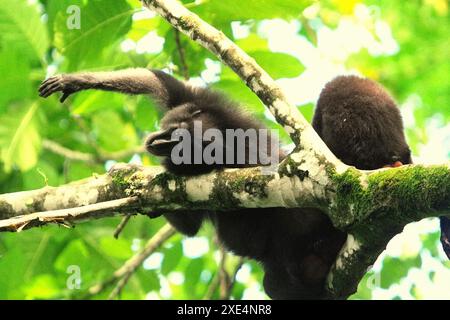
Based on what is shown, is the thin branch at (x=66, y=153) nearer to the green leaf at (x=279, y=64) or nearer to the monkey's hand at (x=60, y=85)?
the green leaf at (x=279, y=64)

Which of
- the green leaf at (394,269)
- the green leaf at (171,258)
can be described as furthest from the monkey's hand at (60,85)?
the green leaf at (394,269)

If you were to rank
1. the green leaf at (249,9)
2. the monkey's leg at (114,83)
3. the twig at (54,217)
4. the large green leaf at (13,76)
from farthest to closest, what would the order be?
the large green leaf at (13,76) → the green leaf at (249,9) → the monkey's leg at (114,83) → the twig at (54,217)

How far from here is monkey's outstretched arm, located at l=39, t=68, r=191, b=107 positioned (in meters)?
4.88

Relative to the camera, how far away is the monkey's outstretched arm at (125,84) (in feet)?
16.0

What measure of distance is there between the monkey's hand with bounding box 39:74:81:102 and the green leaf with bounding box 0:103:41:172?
212 centimetres

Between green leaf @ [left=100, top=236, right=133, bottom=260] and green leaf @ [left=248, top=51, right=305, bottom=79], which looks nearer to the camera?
green leaf @ [left=248, top=51, right=305, bottom=79]

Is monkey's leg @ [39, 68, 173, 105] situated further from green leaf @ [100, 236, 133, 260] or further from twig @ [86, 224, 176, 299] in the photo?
green leaf @ [100, 236, 133, 260]

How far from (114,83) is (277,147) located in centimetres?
140

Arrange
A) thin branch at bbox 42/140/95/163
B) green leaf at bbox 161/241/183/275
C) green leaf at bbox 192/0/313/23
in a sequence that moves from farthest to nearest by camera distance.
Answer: thin branch at bbox 42/140/95/163
green leaf at bbox 161/241/183/275
green leaf at bbox 192/0/313/23

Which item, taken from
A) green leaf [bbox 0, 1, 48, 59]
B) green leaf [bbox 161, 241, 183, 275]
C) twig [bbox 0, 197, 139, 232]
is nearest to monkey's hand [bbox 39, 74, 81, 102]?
twig [bbox 0, 197, 139, 232]

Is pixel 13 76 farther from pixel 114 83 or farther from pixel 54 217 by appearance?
pixel 54 217

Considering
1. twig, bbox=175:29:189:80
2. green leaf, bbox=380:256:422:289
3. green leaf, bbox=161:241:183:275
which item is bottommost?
green leaf, bbox=380:256:422:289

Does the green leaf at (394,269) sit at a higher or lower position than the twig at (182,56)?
lower

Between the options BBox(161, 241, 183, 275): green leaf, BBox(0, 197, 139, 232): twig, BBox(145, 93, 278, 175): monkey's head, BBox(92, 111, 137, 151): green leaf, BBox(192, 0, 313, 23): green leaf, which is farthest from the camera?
BBox(92, 111, 137, 151): green leaf
